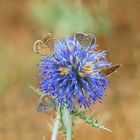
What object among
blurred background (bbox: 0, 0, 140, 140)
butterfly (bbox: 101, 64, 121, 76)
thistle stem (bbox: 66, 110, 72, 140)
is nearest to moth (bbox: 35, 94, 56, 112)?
thistle stem (bbox: 66, 110, 72, 140)

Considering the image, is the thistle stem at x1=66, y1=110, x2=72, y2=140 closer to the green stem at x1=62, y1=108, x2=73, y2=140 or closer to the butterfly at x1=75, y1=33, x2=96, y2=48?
the green stem at x1=62, y1=108, x2=73, y2=140

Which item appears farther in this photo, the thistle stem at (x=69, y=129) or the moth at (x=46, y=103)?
the moth at (x=46, y=103)

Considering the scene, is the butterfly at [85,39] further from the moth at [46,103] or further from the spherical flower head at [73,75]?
the moth at [46,103]

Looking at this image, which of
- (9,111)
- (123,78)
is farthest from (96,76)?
(123,78)

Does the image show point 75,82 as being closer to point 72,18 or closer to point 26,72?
point 72,18

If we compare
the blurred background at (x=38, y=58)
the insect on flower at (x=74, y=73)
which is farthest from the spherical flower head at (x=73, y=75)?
the blurred background at (x=38, y=58)

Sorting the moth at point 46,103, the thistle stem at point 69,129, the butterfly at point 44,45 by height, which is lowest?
the thistle stem at point 69,129

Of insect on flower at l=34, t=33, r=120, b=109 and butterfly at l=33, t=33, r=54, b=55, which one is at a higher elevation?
butterfly at l=33, t=33, r=54, b=55
